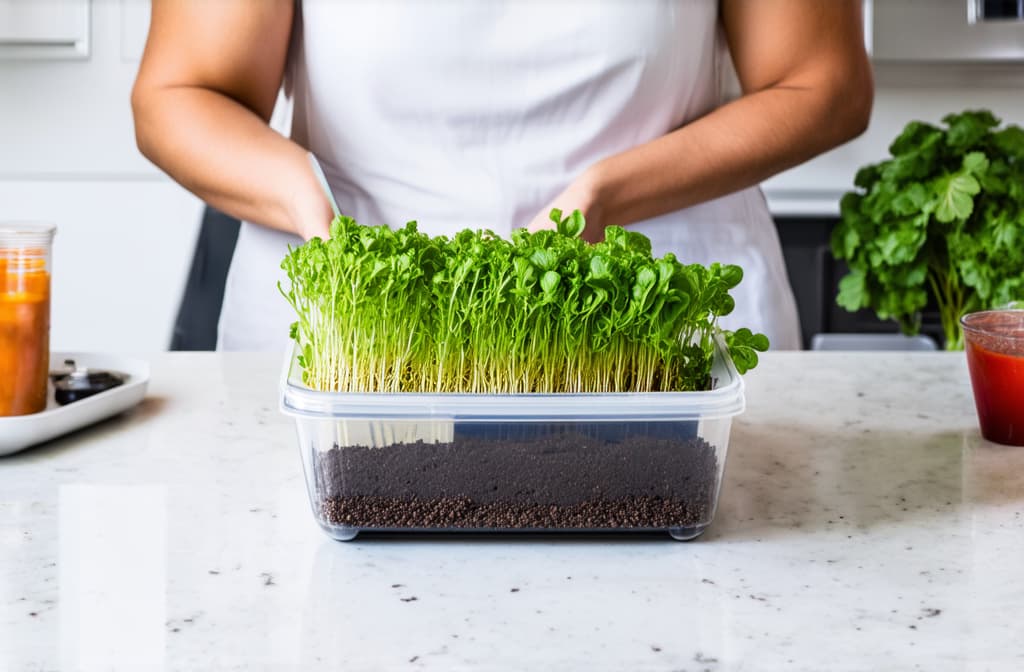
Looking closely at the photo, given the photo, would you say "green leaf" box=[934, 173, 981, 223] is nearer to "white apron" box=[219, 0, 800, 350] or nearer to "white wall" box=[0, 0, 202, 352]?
"white apron" box=[219, 0, 800, 350]

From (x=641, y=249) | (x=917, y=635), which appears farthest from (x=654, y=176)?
(x=917, y=635)

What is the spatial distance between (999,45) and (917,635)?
253 cm

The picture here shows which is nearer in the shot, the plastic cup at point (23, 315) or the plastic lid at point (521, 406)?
the plastic lid at point (521, 406)

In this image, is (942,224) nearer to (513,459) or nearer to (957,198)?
(957,198)

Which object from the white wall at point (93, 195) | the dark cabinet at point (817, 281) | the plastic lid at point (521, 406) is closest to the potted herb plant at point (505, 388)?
the plastic lid at point (521, 406)

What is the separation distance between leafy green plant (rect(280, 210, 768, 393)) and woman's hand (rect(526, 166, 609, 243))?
331mm

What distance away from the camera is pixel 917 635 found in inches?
23.6

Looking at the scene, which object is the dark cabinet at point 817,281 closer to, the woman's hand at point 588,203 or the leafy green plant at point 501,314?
the woman's hand at point 588,203

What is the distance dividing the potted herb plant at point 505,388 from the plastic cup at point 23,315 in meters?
0.34

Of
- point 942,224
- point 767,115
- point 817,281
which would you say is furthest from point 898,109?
point 767,115

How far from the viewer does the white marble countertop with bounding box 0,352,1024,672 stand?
0.58m

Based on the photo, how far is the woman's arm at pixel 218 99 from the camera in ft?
4.04

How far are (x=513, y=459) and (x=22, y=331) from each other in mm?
492

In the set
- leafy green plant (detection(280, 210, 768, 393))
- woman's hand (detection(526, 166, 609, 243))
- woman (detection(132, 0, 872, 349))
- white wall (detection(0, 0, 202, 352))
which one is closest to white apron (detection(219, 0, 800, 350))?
woman (detection(132, 0, 872, 349))
